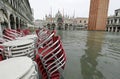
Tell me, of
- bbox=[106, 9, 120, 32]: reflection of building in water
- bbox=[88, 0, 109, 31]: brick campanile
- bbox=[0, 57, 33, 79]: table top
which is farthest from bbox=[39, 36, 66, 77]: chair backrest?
bbox=[106, 9, 120, 32]: reflection of building in water

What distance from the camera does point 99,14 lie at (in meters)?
36.4

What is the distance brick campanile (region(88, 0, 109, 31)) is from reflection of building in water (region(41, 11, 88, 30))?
81.0 ft

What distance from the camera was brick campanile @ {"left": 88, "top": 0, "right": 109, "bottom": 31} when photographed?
35.5 meters

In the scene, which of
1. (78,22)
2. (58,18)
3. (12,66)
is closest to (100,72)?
(12,66)

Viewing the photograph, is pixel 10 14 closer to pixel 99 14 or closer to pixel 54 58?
pixel 54 58

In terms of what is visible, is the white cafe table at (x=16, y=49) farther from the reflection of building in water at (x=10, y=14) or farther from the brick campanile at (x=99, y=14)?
the brick campanile at (x=99, y=14)

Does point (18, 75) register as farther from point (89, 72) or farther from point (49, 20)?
point (49, 20)

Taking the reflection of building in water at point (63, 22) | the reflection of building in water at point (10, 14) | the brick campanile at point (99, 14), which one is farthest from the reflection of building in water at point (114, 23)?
the reflection of building in water at point (10, 14)

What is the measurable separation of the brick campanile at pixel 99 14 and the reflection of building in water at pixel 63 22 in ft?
81.0

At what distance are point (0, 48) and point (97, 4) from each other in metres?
38.1

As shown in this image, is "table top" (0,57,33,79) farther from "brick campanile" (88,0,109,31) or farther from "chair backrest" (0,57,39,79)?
"brick campanile" (88,0,109,31)

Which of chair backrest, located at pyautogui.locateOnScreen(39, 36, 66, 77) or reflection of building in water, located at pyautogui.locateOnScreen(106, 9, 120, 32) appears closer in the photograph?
chair backrest, located at pyautogui.locateOnScreen(39, 36, 66, 77)

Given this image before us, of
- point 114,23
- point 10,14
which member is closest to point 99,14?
point 114,23

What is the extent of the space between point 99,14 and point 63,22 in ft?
97.6
